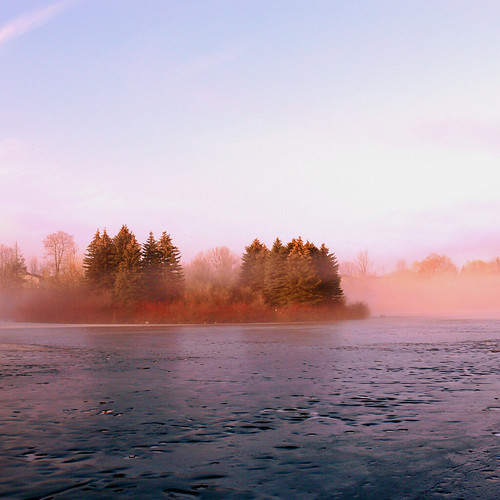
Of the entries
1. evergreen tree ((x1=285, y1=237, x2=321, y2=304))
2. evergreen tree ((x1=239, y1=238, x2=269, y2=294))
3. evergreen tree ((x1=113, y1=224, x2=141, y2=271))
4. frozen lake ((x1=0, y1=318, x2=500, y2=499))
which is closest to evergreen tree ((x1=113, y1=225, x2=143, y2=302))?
evergreen tree ((x1=113, y1=224, x2=141, y2=271))

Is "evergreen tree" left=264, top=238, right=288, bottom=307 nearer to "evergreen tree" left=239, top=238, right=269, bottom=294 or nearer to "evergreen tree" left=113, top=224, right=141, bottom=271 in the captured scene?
"evergreen tree" left=239, top=238, right=269, bottom=294

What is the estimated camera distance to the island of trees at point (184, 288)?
224 ft

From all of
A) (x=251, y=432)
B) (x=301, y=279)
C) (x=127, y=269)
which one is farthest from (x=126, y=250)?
(x=251, y=432)

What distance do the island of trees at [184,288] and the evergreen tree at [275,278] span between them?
0.43 ft

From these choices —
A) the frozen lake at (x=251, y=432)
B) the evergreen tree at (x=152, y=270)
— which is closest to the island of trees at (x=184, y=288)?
the evergreen tree at (x=152, y=270)

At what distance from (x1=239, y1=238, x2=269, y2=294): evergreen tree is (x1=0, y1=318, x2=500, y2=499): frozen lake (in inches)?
2469

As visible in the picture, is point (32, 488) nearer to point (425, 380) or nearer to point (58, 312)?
point (425, 380)

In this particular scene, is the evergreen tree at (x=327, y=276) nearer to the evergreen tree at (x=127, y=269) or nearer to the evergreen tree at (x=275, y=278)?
the evergreen tree at (x=275, y=278)

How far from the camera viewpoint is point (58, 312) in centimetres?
7106

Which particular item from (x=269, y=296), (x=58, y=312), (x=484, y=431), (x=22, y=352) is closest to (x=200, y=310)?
(x=269, y=296)

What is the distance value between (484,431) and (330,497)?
3936mm

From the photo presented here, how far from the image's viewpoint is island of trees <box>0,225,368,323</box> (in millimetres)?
68125

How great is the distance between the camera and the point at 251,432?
8695 millimetres

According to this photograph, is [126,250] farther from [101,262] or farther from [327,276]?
[327,276]
